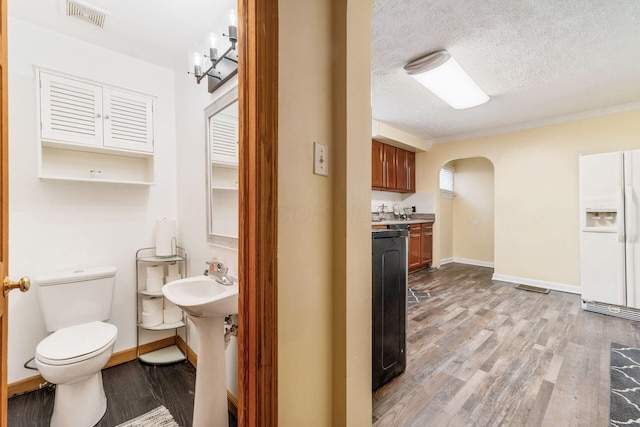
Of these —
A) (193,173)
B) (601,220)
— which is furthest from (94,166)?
(601,220)

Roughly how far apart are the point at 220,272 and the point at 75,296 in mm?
1116

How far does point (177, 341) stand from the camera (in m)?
2.28

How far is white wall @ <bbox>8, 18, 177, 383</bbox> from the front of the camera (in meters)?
1.72

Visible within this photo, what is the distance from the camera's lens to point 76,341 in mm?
1518

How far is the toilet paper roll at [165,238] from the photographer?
6.97ft

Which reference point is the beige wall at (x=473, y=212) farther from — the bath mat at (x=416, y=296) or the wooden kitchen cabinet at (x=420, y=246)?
the bath mat at (x=416, y=296)

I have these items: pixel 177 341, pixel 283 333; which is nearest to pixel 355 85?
pixel 283 333

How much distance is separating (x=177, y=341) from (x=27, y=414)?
89 centimetres

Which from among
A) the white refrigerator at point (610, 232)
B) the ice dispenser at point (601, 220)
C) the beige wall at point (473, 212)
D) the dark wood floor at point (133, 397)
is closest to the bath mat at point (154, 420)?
the dark wood floor at point (133, 397)

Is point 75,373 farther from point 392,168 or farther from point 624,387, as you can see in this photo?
point 392,168

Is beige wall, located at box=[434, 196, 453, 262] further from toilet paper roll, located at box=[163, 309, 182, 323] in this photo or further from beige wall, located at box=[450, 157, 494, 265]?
toilet paper roll, located at box=[163, 309, 182, 323]

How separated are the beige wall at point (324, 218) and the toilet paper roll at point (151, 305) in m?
1.71

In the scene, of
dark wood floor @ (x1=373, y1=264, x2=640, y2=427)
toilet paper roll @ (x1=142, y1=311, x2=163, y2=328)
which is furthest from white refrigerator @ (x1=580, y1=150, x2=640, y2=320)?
toilet paper roll @ (x1=142, y1=311, x2=163, y2=328)

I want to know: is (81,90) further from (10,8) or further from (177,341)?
(177,341)
